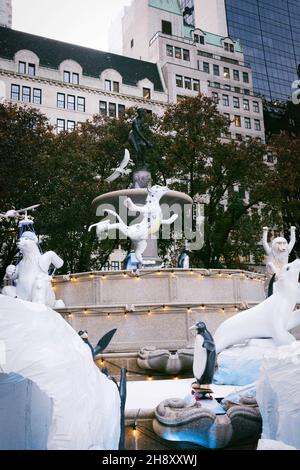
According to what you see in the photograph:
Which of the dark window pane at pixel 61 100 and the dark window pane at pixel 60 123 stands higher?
the dark window pane at pixel 61 100

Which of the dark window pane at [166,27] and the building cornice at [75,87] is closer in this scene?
the building cornice at [75,87]

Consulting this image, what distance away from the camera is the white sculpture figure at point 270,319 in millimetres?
8144

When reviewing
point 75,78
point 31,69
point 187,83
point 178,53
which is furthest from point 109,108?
point 178,53

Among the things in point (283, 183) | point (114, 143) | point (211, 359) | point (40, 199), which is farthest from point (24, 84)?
point (211, 359)

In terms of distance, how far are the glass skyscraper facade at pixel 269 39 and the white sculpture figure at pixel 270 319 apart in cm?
6751

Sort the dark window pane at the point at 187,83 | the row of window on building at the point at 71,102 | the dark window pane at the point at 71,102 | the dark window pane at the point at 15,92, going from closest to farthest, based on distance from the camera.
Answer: the dark window pane at the point at 15,92
the row of window on building at the point at 71,102
the dark window pane at the point at 71,102
the dark window pane at the point at 187,83

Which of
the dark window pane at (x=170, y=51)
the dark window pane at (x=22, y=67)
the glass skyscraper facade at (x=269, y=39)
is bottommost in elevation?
the dark window pane at (x=22, y=67)

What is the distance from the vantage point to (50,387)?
107 inches

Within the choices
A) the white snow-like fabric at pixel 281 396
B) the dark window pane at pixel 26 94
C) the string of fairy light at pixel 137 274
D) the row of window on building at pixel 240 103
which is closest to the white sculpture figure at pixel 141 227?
the string of fairy light at pixel 137 274

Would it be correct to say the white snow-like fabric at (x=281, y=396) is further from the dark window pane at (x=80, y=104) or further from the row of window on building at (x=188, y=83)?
the row of window on building at (x=188, y=83)

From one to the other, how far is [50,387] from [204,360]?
391cm

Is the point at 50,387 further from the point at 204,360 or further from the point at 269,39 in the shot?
the point at 269,39

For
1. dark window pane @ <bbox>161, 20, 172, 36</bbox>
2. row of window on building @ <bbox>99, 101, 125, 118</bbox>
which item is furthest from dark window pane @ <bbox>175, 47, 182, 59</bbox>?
row of window on building @ <bbox>99, 101, 125, 118</bbox>

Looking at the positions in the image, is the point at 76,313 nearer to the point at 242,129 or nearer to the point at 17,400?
the point at 17,400
